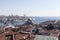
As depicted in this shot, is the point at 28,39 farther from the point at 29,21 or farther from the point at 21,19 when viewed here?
the point at 21,19

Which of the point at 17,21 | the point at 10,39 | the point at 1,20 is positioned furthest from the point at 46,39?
the point at 17,21

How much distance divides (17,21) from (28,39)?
9693mm

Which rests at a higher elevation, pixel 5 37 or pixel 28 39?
pixel 5 37

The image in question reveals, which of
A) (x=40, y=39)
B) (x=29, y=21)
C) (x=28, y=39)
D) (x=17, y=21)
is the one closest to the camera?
(x=40, y=39)

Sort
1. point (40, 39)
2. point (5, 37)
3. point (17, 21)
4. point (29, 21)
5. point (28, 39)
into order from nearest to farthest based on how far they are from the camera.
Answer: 1. point (5, 37)
2. point (40, 39)
3. point (28, 39)
4. point (29, 21)
5. point (17, 21)

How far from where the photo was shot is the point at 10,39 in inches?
114

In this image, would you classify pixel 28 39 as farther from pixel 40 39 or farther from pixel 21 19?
pixel 21 19

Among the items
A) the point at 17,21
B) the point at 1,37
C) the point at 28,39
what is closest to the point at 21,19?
the point at 17,21

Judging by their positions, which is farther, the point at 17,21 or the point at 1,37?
the point at 17,21

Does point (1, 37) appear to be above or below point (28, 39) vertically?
above

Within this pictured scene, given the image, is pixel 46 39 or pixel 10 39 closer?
pixel 10 39

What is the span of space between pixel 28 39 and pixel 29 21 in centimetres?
686

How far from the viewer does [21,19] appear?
14.1 meters

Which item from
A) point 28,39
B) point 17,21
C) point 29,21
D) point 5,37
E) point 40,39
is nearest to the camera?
point 5,37
